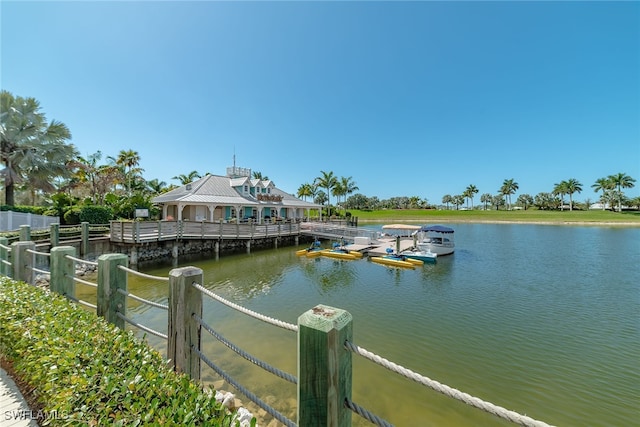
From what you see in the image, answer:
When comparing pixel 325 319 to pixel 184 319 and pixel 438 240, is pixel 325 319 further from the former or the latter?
pixel 438 240

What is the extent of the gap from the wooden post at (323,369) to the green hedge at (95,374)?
1.94ft

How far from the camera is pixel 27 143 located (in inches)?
806

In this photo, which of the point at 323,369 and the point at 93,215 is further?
the point at 93,215

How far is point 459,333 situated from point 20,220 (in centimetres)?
2653

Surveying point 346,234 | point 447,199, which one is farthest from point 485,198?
point 346,234

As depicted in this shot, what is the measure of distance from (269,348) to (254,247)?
16.3 metres

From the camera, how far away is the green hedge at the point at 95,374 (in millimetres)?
1796

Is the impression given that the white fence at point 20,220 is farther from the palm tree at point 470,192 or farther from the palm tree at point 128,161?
the palm tree at point 470,192

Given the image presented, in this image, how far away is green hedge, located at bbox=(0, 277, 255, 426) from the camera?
5.89ft

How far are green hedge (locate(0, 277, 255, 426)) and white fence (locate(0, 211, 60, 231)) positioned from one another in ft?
69.8

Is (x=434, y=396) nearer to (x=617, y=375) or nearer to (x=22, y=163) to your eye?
(x=617, y=375)

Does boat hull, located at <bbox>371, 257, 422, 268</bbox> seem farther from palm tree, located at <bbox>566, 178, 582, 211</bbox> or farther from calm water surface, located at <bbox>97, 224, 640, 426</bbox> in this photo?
palm tree, located at <bbox>566, 178, 582, 211</bbox>

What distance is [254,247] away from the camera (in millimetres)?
22625

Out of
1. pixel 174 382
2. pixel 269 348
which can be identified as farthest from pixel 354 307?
pixel 174 382
